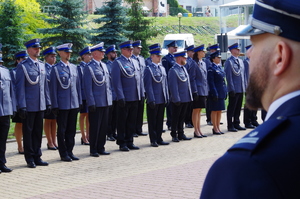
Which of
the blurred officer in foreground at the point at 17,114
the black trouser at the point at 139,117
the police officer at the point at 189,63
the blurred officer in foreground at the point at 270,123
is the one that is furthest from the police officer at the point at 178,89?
the blurred officer in foreground at the point at 270,123

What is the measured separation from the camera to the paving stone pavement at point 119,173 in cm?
764

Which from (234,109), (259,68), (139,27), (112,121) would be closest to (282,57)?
(259,68)

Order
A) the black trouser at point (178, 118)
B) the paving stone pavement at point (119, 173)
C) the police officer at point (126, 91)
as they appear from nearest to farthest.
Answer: the paving stone pavement at point (119, 173)
the police officer at point (126, 91)
the black trouser at point (178, 118)

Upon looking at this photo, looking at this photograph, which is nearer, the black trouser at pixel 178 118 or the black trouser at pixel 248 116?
the black trouser at pixel 178 118

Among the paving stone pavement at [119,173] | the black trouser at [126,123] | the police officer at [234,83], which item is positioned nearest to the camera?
the paving stone pavement at [119,173]

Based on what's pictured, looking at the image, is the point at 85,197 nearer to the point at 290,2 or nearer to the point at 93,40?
the point at 290,2

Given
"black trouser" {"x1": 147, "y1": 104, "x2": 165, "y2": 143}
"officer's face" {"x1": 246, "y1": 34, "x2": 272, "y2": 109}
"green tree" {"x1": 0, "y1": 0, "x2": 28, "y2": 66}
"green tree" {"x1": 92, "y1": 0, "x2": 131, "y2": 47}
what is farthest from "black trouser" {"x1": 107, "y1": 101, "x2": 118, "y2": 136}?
"green tree" {"x1": 92, "y1": 0, "x2": 131, "y2": 47}

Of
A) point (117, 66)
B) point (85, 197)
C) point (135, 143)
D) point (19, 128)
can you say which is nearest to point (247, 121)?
point (135, 143)

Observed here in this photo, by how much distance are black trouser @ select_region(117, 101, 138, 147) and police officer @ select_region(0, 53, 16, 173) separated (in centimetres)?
269

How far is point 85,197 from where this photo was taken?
289 inches

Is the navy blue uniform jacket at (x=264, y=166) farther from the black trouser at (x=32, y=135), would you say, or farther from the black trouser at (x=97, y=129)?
the black trouser at (x=97, y=129)

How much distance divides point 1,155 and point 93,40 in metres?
17.5

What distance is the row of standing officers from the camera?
9.98m

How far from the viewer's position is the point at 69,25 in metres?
26.6
